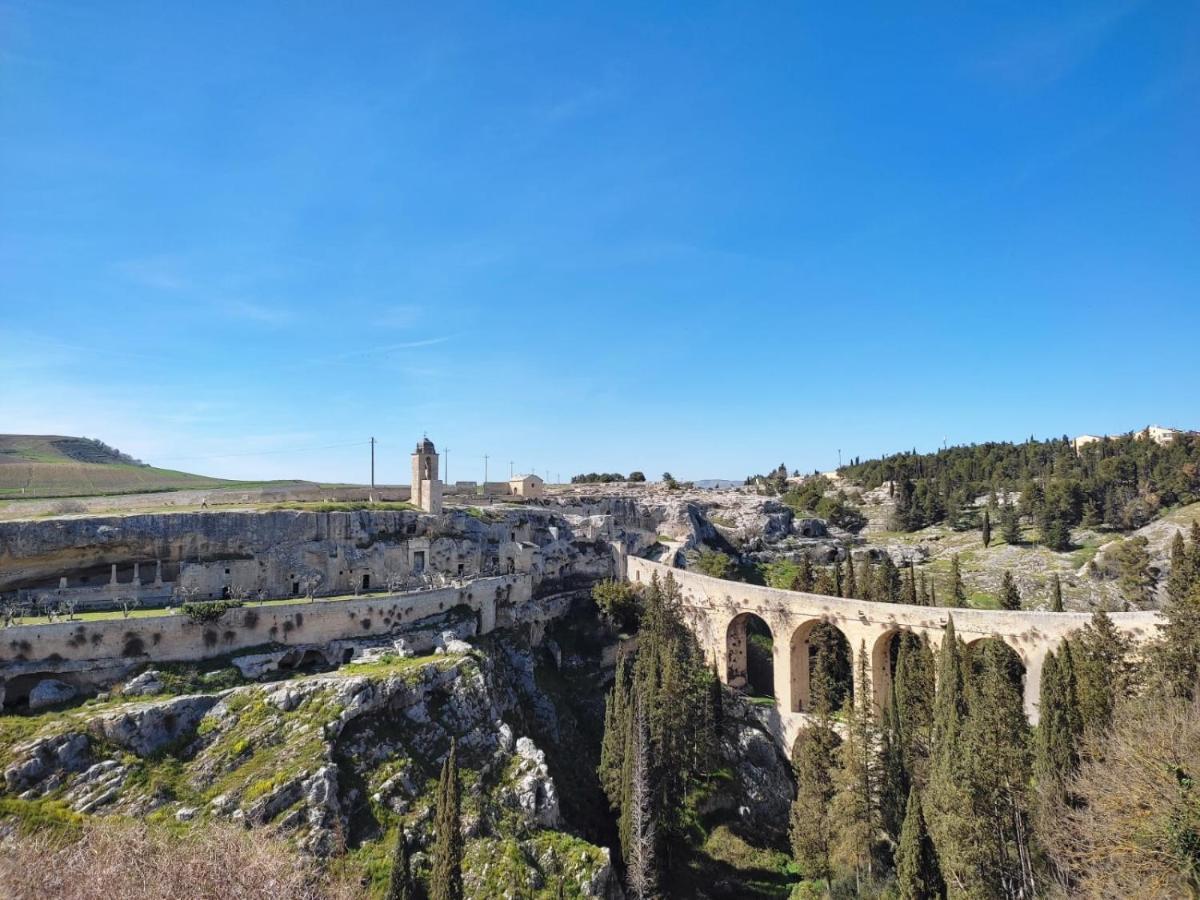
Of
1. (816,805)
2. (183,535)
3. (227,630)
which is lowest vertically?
(816,805)

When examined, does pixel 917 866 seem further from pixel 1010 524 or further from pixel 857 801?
pixel 1010 524

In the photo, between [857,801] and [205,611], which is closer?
[857,801]

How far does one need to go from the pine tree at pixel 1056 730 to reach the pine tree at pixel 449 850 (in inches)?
803

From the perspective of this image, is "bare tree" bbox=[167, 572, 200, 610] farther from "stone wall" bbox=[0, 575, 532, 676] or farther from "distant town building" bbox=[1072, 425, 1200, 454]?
"distant town building" bbox=[1072, 425, 1200, 454]

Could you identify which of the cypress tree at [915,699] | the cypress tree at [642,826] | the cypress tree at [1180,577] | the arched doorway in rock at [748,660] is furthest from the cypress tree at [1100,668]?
the cypress tree at [642,826]

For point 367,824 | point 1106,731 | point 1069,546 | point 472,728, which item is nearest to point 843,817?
point 1106,731

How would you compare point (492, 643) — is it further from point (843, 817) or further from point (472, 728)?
point (843, 817)

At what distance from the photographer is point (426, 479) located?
43.8 metres

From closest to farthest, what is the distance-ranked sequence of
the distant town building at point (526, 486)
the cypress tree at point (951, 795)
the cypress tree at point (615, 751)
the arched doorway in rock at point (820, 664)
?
1. the cypress tree at point (951, 795)
2. the cypress tree at point (615, 751)
3. the arched doorway in rock at point (820, 664)
4. the distant town building at point (526, 486)

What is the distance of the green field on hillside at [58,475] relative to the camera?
160 ft

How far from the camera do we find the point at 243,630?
97.8 feet

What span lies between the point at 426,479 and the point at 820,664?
86.8 feet

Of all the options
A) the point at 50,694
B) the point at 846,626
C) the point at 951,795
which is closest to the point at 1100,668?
the point at 951,795

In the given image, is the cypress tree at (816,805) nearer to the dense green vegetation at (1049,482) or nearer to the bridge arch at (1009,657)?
the bridge arch at (1009,657)
